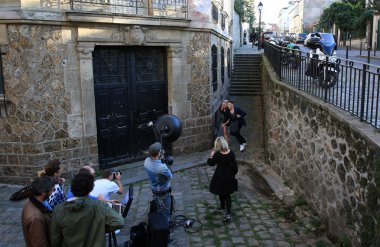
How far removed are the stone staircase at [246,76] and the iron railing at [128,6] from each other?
7910 millimetres

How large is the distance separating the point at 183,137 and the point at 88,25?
13.4 feet

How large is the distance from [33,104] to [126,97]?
2.41 m

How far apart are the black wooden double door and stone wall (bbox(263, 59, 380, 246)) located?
340cm

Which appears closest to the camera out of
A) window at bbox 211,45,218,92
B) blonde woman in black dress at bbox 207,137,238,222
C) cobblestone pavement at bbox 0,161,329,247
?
cobblestone pavement at bbox 0,161,329,247

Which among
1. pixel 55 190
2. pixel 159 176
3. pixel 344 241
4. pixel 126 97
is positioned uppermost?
pixel 126 97

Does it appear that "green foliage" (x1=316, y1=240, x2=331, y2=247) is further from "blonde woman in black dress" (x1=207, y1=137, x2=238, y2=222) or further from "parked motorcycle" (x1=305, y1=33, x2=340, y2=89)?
"parked motorcycle" (x1=305, y1=33, x2=340, y2=89)

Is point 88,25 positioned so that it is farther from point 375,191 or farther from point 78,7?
point 375,191

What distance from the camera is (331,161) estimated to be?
6152 mm

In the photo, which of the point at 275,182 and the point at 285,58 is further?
the point at 285,58

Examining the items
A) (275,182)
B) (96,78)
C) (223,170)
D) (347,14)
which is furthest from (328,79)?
(347,14)

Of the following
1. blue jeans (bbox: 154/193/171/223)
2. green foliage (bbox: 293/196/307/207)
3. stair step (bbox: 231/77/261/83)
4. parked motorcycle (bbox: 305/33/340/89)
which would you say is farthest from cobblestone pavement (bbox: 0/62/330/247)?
stair step (bbox: 231/77/261/83)

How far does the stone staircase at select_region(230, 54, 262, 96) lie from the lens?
18.4 meters

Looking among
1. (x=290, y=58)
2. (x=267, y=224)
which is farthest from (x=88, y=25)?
(x=267, y=224)

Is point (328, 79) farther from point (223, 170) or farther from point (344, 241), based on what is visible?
point (344, 241)
